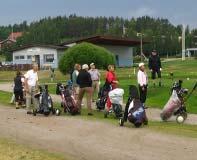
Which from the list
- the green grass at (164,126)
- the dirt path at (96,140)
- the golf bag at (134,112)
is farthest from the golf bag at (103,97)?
the golf bag at (134,112)

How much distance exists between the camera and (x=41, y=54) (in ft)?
304

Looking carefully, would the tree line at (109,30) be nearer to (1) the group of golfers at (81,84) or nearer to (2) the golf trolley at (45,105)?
(1) the group of golfers at (81,84)

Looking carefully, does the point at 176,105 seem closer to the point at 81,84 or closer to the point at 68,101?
the point at 81,84

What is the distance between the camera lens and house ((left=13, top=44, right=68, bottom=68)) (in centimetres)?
8875

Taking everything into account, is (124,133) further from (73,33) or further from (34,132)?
(73,33)

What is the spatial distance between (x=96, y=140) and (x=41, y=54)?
80015 millimetres

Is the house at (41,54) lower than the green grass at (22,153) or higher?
higher

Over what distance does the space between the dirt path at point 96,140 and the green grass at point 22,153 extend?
15.2 inches

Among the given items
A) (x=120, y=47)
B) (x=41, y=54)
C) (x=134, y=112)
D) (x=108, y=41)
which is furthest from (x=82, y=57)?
(x=120, y=47)

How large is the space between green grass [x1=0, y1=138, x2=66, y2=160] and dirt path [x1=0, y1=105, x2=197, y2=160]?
387 millimetres

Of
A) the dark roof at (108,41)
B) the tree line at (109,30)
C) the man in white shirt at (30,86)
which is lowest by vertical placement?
the man in white shirt at (30,86)

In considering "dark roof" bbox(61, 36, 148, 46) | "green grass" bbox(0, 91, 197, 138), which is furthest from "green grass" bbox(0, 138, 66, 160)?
"dark roof" bbox(61, 36, 148, 46)

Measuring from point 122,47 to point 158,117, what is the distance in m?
→ 74.8

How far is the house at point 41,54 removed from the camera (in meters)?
88.8
